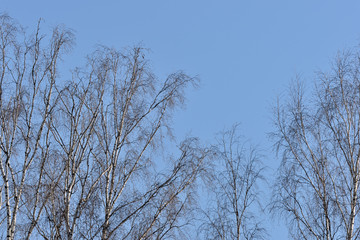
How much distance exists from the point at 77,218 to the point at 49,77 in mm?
3401

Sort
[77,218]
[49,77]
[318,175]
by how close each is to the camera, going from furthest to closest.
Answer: [318,175] < [49,77] < [77,218]

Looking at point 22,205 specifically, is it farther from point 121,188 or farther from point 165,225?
point 165,225

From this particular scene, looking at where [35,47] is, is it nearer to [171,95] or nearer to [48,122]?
[48,122]

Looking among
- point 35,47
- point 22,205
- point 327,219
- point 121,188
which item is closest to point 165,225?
point 121,188

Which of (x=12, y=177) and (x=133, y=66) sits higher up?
(x=133, y=66)

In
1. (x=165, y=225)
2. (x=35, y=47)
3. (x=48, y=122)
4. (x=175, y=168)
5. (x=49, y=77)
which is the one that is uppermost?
(x=35, y=47)

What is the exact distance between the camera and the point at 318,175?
14820 mm

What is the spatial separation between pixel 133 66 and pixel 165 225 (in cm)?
369

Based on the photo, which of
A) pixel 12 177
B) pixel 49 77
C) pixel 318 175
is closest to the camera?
pixel 12 177

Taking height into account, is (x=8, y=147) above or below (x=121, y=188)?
above

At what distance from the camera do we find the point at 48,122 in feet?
42.6

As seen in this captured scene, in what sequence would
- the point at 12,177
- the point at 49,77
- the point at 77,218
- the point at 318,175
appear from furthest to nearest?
the point at 318,175 → the point at 49,77 → the point at 12,177 → the point at 77,218

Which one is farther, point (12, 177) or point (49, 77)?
point (49, 77)

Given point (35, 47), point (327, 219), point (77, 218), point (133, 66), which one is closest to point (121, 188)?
point (77, 218)
